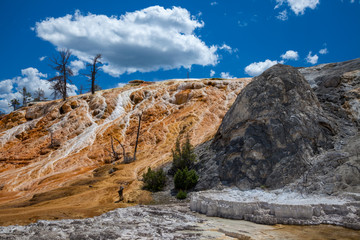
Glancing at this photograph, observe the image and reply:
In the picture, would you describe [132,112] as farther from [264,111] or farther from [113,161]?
[264,111]

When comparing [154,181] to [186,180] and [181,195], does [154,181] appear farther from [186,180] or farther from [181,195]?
[181,195]

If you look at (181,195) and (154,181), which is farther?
(154,181)

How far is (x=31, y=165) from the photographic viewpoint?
26.1m

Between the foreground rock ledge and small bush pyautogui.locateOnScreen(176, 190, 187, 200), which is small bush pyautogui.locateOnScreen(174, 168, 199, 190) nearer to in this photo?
small bush pyautogui.locateOnScreen(176, 190, 187, 200)

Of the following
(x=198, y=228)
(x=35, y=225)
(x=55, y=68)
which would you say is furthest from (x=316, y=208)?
(x=55, y=68)

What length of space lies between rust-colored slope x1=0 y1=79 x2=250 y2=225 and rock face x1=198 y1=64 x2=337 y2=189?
15.5ft

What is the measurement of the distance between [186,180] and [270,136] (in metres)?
4.98

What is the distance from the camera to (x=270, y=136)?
13680 millimetres

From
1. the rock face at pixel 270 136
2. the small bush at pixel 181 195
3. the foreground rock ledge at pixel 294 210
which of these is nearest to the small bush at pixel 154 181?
the small bush at pixel 181 195

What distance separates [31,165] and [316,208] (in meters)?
26.0

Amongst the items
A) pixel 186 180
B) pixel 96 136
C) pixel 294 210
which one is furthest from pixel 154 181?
pixel 96 136

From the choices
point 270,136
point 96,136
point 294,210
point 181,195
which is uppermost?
point 96,136

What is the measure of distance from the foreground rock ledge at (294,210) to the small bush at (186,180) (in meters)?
3.73

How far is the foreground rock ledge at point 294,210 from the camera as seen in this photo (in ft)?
26.5
